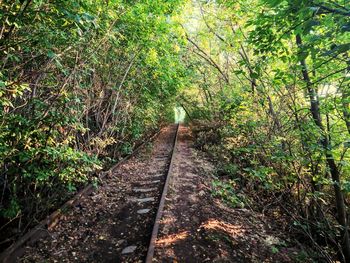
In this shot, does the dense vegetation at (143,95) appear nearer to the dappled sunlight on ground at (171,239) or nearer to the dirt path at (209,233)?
the dirt path at (209,233)

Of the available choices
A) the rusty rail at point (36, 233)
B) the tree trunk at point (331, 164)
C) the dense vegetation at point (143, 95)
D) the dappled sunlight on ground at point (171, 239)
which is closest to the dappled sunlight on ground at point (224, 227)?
the dappled sunlight on ground at point (171, 239)

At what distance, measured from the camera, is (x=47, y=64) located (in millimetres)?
3930

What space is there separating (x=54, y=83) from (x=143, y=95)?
21.0 ft

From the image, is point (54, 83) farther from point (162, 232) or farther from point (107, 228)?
point (162, 232)

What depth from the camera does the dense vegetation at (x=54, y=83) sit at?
125 inches

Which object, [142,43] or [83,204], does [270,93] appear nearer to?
[142,43]

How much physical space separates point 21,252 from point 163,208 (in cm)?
287

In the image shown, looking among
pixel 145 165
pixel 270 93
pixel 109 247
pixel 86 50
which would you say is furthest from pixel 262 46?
pixel 145 165

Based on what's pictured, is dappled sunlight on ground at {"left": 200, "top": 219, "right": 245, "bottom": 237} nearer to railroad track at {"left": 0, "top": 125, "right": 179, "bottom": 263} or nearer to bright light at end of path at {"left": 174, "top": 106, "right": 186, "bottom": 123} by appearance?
railroad track at {"left": 0, "top": 125, "right": 179, "bottom": 263}

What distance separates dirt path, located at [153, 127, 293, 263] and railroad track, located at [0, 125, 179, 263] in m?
0.29

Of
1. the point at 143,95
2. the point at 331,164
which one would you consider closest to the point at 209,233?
the point at 331,164

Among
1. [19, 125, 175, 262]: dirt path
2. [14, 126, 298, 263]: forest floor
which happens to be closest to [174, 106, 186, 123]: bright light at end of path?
[19, 125, 175, 262]: dirt path

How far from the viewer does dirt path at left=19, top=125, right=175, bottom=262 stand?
4.21 metres

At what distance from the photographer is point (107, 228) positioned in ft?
16.9
